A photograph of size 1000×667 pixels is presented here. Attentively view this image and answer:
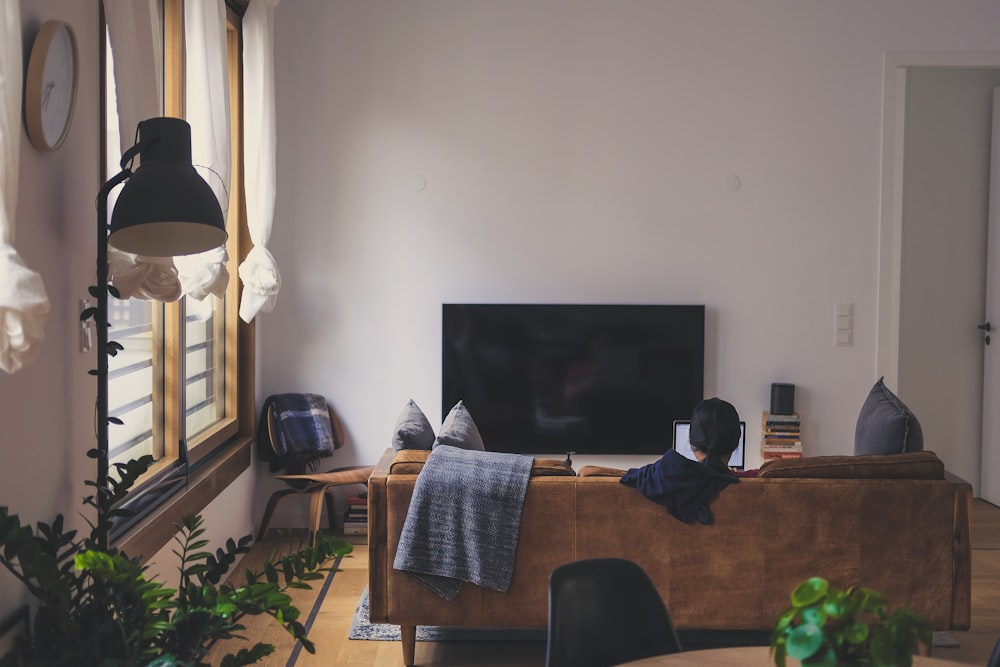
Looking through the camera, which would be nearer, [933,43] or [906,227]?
[933,43]

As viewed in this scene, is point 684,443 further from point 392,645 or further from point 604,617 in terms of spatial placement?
point 604,617

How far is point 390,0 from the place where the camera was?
16.7 ft

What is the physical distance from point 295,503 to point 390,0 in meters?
2.84

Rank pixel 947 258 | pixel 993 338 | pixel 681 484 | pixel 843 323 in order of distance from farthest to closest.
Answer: pixel 947 258, pixel 993 338, pixel 843 323, pixel 681 484

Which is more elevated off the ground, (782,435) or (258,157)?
(258,157)

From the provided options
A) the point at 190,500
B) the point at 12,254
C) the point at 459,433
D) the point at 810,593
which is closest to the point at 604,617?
the point at 810,593

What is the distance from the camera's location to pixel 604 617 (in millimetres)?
2062

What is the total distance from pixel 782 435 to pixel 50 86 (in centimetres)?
410

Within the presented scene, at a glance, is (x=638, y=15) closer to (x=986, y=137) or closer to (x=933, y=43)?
(x=933, y=43)

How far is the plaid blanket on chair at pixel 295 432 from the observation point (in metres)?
4.93

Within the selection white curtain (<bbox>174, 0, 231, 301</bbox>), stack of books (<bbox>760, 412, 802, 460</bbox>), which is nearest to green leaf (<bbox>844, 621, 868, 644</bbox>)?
white curtain (<bbox>174, 0, 231, 301</bbox>)

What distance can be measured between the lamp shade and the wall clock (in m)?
0.24

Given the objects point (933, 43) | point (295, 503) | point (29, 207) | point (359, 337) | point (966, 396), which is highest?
point (933, 43)

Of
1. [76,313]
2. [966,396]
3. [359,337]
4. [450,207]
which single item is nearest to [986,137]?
[966,396]
